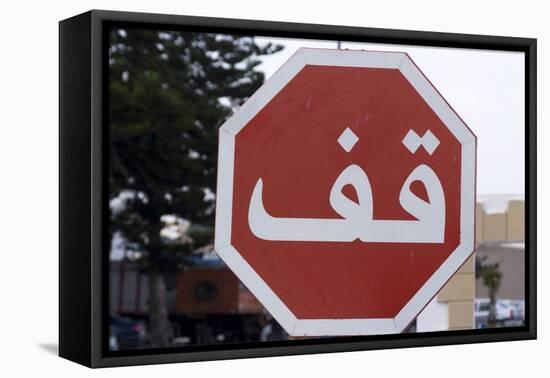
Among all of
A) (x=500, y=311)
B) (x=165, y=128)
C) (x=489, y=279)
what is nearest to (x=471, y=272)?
(x=489, y=279)

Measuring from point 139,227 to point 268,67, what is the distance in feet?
4.44

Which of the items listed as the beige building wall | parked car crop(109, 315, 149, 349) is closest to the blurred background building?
the beige building wall

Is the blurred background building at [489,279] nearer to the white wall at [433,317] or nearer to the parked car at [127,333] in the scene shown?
the white wall at [433,317]

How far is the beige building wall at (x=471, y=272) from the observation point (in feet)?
30.9

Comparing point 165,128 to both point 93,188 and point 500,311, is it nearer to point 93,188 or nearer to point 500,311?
point 93,188

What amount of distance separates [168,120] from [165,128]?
0.06 m

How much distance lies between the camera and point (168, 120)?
841cm

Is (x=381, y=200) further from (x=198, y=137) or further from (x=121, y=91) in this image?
(x=121, y=91)

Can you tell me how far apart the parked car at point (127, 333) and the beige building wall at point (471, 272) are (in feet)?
7.19

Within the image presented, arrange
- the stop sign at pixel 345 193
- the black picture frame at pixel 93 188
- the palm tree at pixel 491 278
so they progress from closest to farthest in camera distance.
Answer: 1. the black picture frame at pixel 93 188
2. the stop sign at pixel 345 193
3. the palm tree at pixel 491 278

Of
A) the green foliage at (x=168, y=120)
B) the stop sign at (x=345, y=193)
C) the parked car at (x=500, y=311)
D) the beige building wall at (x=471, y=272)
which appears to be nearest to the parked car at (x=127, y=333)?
the green foliage at (x=168, y=120)

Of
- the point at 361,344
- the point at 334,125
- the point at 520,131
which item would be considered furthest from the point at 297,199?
the point at 520,131

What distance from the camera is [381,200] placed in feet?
29.8

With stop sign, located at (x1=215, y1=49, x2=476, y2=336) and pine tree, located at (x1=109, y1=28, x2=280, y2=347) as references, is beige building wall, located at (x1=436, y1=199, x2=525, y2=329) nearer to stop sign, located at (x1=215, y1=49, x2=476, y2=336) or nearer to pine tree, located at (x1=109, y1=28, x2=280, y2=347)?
stop sign, located at (x1=215, y1=49, x2=476, y2=336)
